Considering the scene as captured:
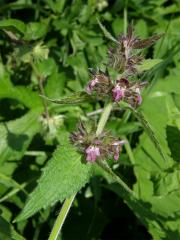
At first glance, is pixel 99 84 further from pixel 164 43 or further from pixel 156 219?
pixel 164 43

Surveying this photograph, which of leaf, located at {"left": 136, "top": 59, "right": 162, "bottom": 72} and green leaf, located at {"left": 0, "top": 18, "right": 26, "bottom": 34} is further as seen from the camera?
green leaf, located at {"left": 0, "top": 18, "right": 26, "bottom": 34}

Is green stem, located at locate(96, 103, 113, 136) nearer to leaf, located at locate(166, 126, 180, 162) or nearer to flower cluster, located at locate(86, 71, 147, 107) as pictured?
flower cluster, located at locate(86, 71, 147, 107)

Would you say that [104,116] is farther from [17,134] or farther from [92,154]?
[17,134]

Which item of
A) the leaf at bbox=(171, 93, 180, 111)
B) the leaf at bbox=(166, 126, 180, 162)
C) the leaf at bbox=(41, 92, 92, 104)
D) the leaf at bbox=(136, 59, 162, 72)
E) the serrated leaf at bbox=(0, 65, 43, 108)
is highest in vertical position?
the leaf at bbox=(136, 59, 162, 72)

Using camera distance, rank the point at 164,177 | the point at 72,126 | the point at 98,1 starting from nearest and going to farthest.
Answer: the point at 164,177, the point at 72,126, the point at 98,1

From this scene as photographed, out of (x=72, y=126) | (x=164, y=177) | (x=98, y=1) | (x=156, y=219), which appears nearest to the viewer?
(x=156, y=219)

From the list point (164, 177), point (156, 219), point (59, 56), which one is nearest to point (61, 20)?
point (59, 56)

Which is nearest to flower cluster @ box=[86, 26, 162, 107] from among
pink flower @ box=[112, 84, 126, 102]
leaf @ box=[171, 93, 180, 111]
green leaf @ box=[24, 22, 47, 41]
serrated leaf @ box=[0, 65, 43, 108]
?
pink flower @ box=[112, 84, 126, 102]

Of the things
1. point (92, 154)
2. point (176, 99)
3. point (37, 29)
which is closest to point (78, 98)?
point (92, 154)
